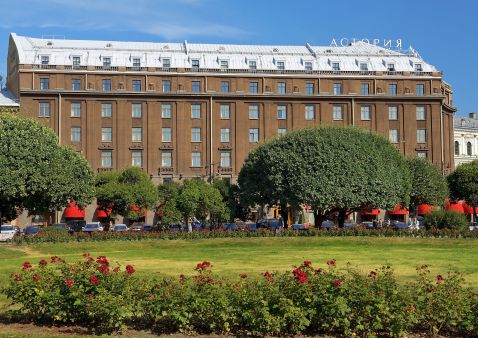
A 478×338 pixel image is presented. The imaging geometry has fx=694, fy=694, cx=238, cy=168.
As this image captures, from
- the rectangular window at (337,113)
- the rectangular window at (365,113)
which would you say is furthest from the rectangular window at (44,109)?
the rectangular window at (365,113)

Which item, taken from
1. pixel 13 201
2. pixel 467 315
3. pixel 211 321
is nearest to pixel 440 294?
pixel 467 315

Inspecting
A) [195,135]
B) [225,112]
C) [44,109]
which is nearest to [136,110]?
[195,135]

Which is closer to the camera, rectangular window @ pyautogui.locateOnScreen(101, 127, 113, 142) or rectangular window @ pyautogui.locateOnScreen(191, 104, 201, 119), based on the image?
rectangular window @ pyautogui.locateOnScreen(101, 127, 113, 142)

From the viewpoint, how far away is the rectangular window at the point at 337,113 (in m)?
92.8

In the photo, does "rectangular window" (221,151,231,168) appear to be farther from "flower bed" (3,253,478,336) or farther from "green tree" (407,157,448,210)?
"flower bed" (3,253,478,336)

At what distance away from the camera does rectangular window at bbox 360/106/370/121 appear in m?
93.2

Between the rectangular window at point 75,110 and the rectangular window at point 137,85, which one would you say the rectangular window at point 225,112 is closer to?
the rectangular window at point 137,85

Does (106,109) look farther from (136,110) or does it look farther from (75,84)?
(75,84)

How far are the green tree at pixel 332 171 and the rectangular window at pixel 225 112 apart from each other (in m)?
23.6

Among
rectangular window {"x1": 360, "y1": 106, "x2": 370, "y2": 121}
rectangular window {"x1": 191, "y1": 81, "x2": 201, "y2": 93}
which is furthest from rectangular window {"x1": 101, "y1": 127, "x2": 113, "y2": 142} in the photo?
rectangular window {"x1": 360, "y1": 106, "x2": 370, "y2": 121}

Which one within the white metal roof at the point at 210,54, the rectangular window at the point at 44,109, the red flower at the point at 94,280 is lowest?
the red flower at the point at 94,280

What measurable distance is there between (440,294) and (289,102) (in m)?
77.2

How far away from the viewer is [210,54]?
93.4 m

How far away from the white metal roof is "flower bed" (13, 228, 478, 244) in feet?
136
